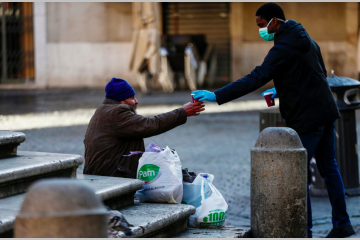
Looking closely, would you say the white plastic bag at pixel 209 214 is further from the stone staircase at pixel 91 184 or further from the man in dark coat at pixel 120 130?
the man in dark coat at pixel 120 130

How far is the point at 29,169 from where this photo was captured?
152 inches

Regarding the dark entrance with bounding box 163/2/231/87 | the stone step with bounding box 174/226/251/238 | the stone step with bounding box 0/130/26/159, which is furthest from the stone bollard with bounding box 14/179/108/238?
the dark entrance with bounding box 163/2/231/87

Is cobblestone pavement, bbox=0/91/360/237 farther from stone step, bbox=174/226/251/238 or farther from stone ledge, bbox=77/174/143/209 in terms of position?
stone ledge, bbox=77/174/143/209

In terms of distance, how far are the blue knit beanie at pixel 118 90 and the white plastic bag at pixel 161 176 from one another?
0.56 m

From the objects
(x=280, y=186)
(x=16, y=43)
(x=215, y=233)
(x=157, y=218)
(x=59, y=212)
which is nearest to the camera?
(x=59, y=212)

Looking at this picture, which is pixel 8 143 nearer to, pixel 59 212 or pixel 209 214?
pixel 209 214

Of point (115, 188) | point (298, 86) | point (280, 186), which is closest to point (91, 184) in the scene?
point (115, 188)

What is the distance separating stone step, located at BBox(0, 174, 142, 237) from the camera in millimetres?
3530

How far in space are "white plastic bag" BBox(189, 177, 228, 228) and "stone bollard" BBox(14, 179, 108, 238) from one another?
2335 millimetres

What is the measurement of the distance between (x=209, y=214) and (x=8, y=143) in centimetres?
159

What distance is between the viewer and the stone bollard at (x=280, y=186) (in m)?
3.93

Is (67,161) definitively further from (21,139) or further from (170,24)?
(170,24)

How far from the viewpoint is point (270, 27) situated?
4.56m

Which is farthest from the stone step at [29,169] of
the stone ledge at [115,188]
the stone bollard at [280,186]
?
the stone bollard at [280,186]
